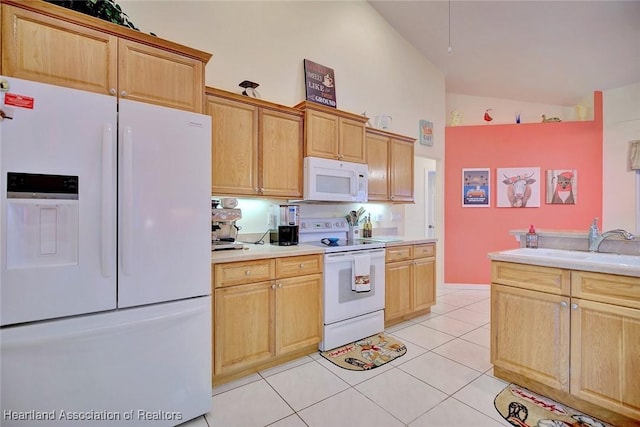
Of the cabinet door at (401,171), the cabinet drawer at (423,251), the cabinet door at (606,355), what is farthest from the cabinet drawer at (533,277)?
the cabinet door at (401,171)

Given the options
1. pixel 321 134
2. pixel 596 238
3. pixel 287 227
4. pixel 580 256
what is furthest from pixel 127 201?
pixel 596 238

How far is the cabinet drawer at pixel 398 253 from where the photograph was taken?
9.99ft

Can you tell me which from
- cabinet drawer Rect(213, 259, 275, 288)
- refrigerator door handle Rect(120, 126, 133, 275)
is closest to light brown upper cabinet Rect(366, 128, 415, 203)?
cabinet drawer Rect(213, 259, 275, 288)

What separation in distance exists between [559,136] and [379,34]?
10.6 ft

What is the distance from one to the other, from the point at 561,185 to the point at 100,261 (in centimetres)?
574

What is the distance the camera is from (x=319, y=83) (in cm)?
329

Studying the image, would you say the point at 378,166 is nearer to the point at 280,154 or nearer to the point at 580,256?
the point at 280,154

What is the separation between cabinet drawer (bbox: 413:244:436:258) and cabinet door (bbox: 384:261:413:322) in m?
0.15

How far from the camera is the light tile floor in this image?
1.71 meters

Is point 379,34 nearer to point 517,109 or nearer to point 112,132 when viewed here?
point 517,109

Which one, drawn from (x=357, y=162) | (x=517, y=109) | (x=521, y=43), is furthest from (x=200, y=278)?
(x=517, y=109)

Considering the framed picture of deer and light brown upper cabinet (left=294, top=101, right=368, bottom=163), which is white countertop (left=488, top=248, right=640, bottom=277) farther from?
the framed picture of deer

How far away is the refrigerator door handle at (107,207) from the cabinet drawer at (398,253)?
2.40 meters

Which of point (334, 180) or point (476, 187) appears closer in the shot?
point (334, 180)
